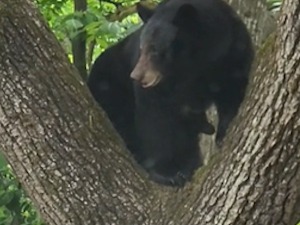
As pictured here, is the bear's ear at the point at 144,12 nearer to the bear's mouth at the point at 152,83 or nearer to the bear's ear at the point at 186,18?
the bear's ear at the point at 186,18

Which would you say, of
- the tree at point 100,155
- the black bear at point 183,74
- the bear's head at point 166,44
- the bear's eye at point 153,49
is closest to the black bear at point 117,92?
the black bear at point 183,74

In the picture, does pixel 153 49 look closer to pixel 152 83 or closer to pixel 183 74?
pixel 152 83

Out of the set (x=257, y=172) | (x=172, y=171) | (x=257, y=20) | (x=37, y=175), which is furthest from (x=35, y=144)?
(x=257, y=20)

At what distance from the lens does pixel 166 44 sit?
4.02m

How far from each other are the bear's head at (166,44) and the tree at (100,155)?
61cm

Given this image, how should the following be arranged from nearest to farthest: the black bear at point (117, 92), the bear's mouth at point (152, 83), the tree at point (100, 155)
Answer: the tree at point (100, 155), the bear's mouth at point (152, 83), the black bear at point (117, 92)

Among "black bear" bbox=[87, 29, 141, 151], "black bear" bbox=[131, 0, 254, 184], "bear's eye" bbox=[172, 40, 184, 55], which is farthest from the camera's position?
"black bear" bbox=[87, 29, 141, 151]

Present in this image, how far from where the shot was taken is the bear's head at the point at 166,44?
12.8ft

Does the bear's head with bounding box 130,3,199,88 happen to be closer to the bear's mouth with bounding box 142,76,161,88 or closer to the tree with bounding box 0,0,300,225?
the bear's mouth with bounding box 142,76,161,88

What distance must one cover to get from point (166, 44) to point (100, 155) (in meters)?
1.00

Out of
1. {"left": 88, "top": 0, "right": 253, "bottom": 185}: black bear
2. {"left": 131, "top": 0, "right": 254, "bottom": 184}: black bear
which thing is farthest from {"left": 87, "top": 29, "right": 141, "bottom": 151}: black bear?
{"left": 131, "top": 0, "right": 254, "bottom": 184}: black bear

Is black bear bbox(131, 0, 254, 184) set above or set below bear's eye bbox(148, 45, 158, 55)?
below

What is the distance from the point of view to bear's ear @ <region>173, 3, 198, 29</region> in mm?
3968

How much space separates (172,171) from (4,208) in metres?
1.23
